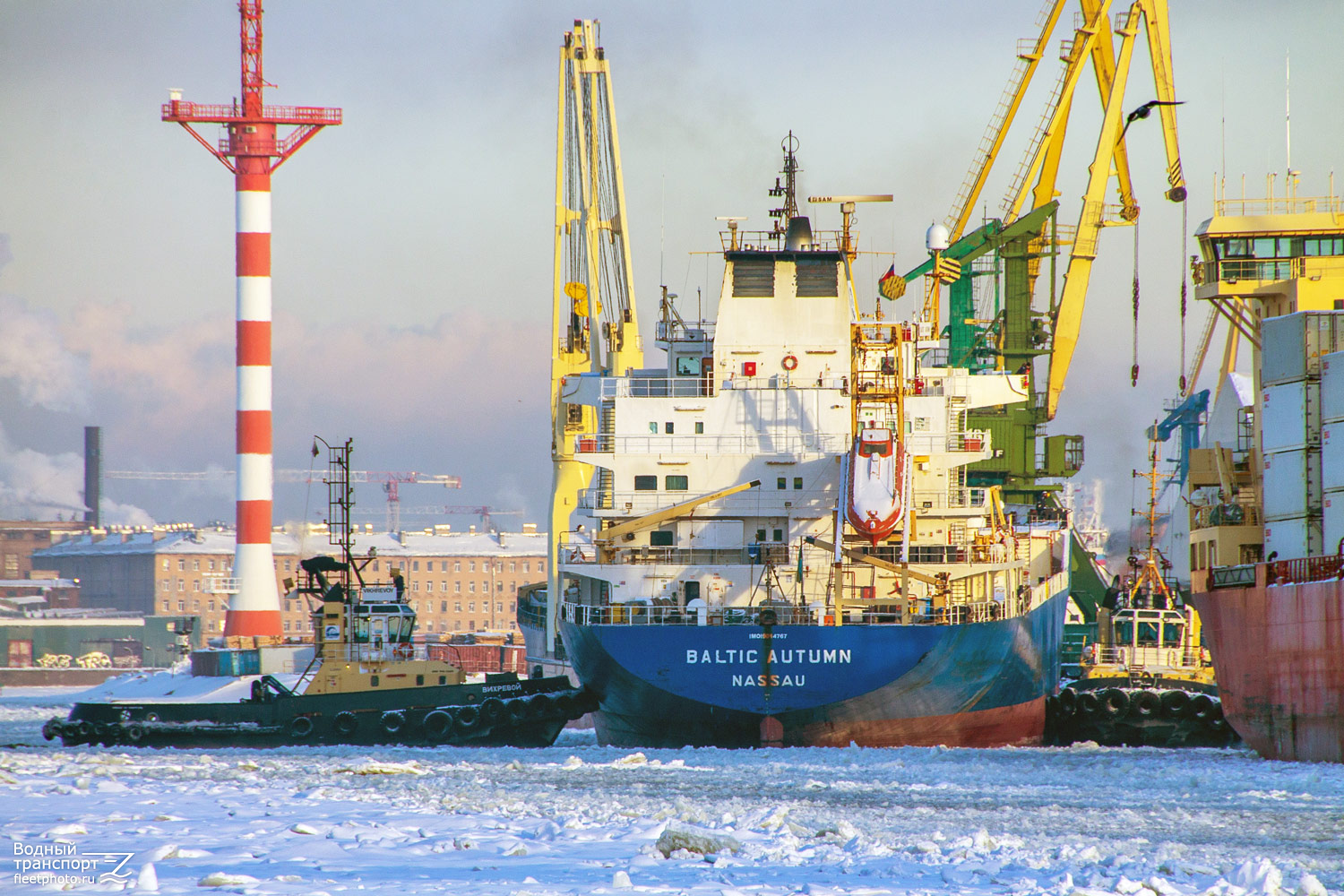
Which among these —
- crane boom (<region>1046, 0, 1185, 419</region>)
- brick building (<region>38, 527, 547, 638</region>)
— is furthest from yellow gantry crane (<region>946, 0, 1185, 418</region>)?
brick building (<region>38, 527, 547, 638</region>)

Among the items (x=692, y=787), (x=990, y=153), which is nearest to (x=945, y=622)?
(x=692, y=787)

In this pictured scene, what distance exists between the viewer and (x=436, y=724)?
28.9 meters

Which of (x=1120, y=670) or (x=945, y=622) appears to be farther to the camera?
(x=1120, y=670)

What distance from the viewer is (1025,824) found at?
56.7ft

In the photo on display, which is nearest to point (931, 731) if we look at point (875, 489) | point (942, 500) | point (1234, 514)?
point (875, 489)

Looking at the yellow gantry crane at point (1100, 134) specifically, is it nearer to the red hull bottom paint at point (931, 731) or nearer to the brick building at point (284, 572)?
the red hull bottom paint at point (931, 731)

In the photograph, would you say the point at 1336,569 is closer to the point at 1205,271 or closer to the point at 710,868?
the point at 1205,271

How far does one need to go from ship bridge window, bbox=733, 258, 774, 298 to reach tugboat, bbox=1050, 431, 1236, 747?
10.4 m

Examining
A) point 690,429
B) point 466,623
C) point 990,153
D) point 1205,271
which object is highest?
point 990,153

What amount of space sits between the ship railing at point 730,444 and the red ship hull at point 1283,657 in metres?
7.33

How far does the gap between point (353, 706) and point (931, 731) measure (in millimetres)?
10605

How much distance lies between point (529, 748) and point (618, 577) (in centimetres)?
385
